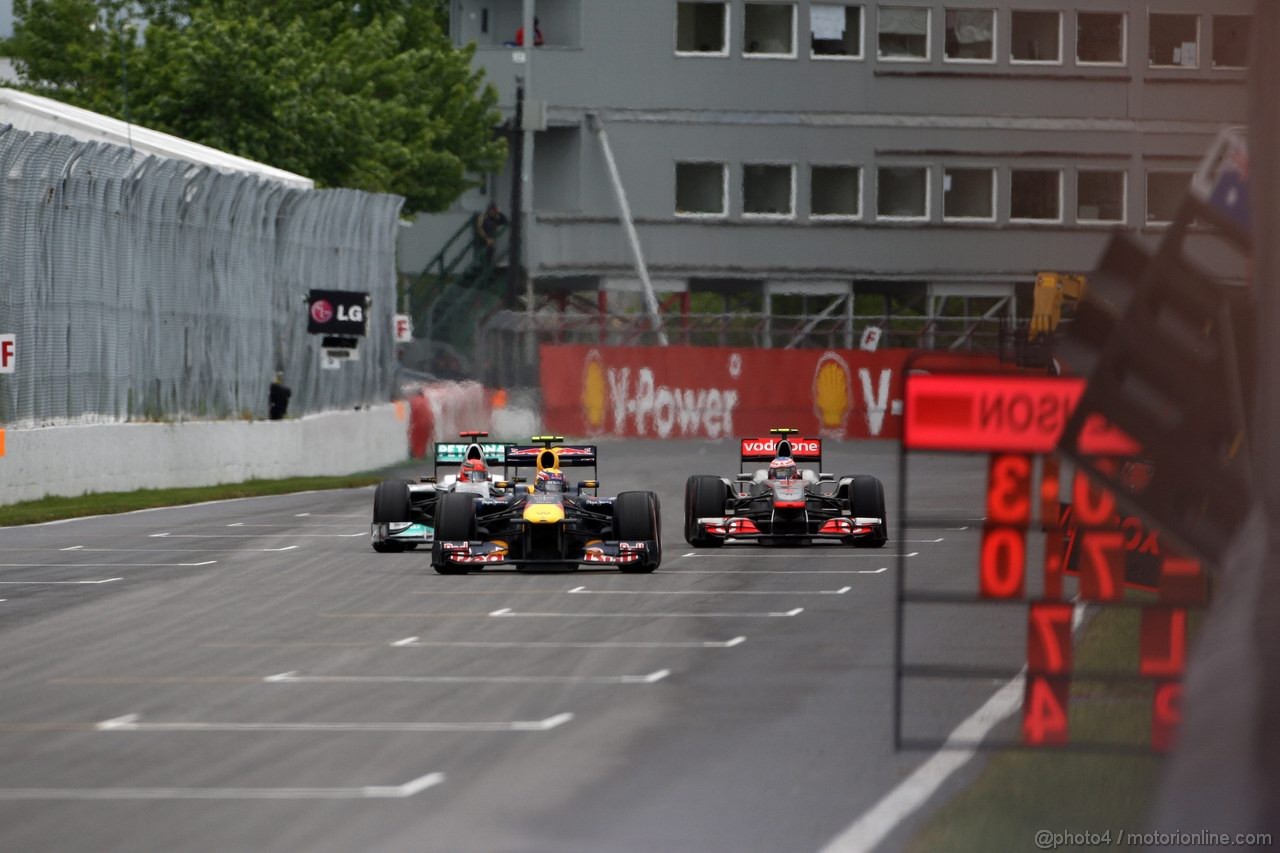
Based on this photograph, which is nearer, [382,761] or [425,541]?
[382,761]

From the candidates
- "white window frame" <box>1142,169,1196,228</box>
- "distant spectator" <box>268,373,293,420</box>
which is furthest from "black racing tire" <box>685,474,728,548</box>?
"white window frame" <box>1142,169,1196,228</box>

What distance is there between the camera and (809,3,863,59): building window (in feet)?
201

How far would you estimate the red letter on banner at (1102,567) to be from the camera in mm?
10023

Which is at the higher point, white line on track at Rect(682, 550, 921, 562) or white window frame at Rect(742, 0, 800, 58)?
white window frame at Rect(742, 0, 800, 58)

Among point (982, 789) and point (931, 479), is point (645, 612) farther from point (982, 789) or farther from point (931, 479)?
point (931, 479)

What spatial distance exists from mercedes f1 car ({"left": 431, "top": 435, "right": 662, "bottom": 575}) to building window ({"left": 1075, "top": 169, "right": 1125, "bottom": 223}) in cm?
4204

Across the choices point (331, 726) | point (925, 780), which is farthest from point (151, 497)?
point (925, 780)

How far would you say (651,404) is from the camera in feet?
174

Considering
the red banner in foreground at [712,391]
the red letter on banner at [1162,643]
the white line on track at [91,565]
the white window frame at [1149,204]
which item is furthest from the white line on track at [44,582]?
the white window frame at [1149,204]

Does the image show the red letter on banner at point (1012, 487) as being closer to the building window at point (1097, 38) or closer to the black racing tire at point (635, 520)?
the black racing tire at point (635, 520)

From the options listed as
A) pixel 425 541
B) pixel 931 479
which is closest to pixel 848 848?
pixel 425 541

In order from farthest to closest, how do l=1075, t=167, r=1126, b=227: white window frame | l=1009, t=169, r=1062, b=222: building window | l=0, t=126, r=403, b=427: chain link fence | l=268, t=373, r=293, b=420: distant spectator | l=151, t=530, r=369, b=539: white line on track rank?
l=1009, t=169, r=1062, b=222: building window → l=1075, t=167, r=1126, b=227: white window frame → l=268, t=373, r=293, b=420: distant spectator → l=0, t=126, r=403, b=427: chain link fence → l=151, t=530, r=369, b=539: white line on track

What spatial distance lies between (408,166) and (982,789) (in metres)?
49.6

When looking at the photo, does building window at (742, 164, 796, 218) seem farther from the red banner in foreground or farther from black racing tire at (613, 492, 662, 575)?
black racing tire at (613, 492, 662, 575)
